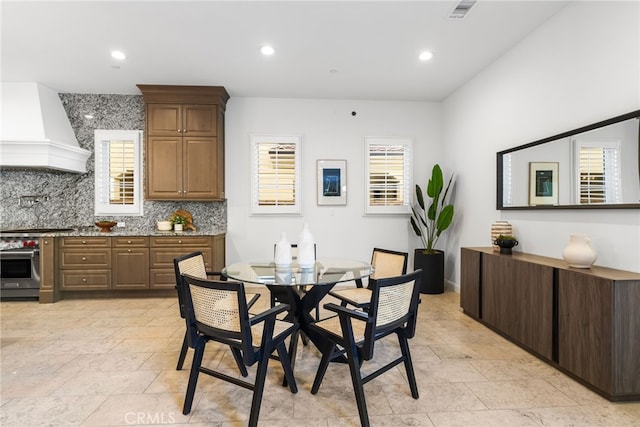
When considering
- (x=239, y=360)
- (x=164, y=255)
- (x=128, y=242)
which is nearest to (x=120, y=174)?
(x=128, y=242)

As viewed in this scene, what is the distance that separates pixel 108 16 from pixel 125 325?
3.09 meters

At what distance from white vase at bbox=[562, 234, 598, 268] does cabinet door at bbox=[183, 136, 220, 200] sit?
165 inches

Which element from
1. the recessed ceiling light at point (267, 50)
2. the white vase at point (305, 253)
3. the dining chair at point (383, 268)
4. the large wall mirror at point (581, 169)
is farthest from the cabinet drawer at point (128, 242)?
the large wall mirror at point (581, 169)

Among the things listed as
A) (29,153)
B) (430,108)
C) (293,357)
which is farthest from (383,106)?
(29,153)

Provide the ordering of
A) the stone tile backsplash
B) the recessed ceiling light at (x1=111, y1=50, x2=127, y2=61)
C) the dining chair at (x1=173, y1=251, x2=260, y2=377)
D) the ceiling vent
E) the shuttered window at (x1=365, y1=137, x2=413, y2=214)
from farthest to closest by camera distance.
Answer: the shuttered window at (x1=365, y1=137, x2=413, y2=214)
the stone tile backsplash
the recessed ceiling light at (x1=111, y1=50, x2=127, y2=61)
the ceiling vent
the dining chair at (x1=173, y1=251, x2=260, y2=377)

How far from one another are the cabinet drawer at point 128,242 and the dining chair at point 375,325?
11.1ft

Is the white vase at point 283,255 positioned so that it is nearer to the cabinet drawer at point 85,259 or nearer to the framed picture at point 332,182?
the framed picture at point 332,182

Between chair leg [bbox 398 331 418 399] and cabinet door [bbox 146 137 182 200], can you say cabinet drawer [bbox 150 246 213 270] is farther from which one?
chair leg [bbox 398 331 418 399]

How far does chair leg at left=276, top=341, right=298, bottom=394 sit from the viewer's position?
2170 mm

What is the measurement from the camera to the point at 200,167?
4.89 m

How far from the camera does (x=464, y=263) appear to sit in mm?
3934

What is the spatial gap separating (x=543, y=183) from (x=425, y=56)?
192cm

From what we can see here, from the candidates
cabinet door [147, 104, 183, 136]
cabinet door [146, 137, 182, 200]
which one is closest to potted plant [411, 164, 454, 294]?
cabinet door [146, 137, 182, 200]

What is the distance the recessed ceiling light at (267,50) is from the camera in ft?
12.1
